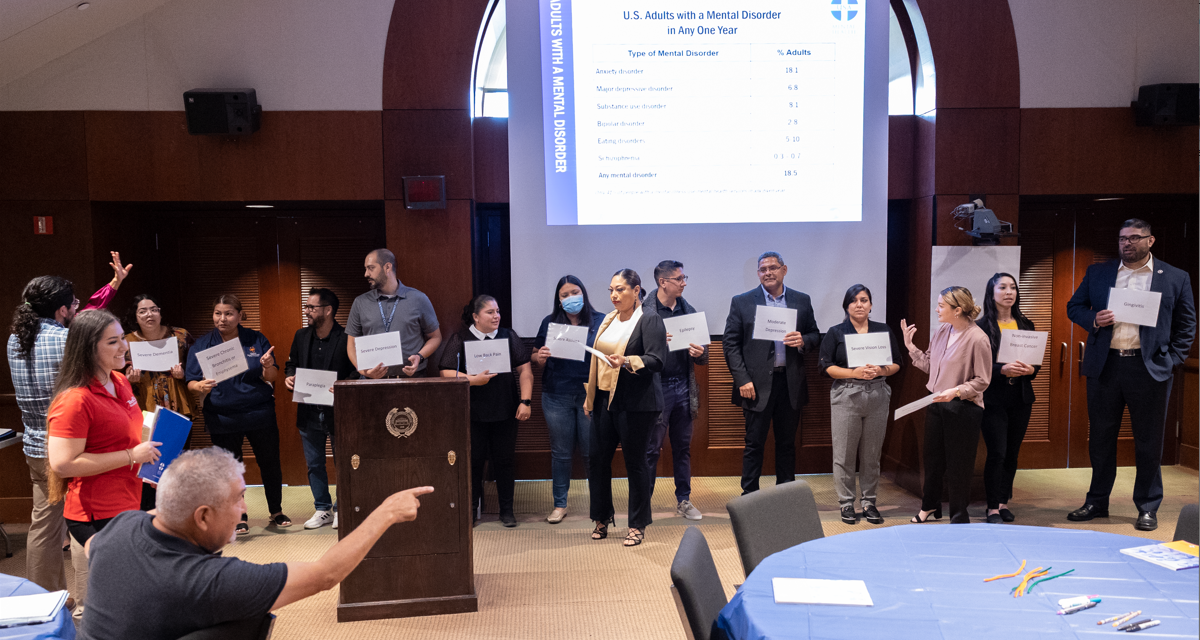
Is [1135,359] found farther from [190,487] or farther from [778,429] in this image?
[190,487]

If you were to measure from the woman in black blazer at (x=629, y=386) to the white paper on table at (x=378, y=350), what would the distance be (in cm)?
117

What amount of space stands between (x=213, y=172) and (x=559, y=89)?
8.01ft

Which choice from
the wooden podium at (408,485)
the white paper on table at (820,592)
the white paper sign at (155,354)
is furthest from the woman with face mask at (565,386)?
the white paper on table at (820,592)

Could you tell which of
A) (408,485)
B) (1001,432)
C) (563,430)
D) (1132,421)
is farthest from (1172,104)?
(408,485)

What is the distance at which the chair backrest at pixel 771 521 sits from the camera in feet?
8.71

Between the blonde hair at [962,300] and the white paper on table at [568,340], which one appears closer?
the blonde hair at [962,300]

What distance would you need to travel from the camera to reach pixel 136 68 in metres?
5.09

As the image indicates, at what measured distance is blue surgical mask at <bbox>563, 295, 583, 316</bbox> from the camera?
485 centimetres

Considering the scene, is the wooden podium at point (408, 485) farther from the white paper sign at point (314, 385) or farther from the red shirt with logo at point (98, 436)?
the white paper sign at point (314, 385)

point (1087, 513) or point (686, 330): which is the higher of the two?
point (686, 330)

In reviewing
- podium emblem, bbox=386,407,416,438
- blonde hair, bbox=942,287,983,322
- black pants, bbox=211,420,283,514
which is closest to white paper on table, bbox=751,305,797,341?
blonde hair, bbox=942,287,983,322

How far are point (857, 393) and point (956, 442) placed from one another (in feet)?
2.05

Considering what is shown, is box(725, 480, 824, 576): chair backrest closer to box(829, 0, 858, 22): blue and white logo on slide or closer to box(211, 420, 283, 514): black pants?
box(211, 420, 283, 514): black pants

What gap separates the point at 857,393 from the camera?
4719mm
